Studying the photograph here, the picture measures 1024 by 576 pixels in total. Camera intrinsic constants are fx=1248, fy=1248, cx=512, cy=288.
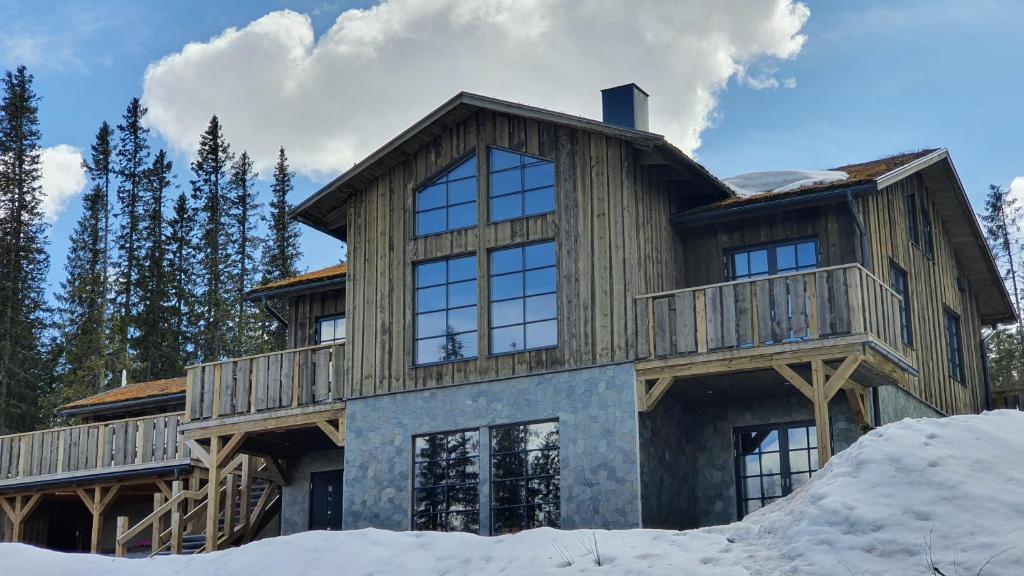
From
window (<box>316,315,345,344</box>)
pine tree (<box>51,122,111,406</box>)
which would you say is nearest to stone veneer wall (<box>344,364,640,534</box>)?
window (<box>316,315,345,344</box>)

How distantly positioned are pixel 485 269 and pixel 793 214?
16.8ft

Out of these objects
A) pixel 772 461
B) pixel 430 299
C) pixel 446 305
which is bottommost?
pixel 772 461

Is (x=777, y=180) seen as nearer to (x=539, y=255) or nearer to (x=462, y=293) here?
(x=539, y=255)

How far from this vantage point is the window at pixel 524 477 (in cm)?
1916

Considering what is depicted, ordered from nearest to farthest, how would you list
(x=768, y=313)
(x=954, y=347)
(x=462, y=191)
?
(x=768, y=313)
(x=462, y=191)
(x=954, y=347)

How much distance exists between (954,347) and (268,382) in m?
13.7

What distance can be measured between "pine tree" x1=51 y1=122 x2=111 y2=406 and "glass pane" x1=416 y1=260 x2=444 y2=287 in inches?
1123

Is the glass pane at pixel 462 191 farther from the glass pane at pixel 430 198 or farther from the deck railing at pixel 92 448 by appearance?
the deck railing at pixel 92 448

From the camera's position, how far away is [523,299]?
20.1 m

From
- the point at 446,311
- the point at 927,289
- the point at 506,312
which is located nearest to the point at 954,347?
the point at 927,289

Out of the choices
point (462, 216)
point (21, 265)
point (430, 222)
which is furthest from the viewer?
point (21, 265)

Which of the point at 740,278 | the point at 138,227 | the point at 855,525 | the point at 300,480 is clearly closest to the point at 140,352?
the point at 138,227

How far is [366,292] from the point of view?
70.8 feet

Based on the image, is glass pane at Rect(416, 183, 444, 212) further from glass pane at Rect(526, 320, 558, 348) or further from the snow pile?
the snow pile
